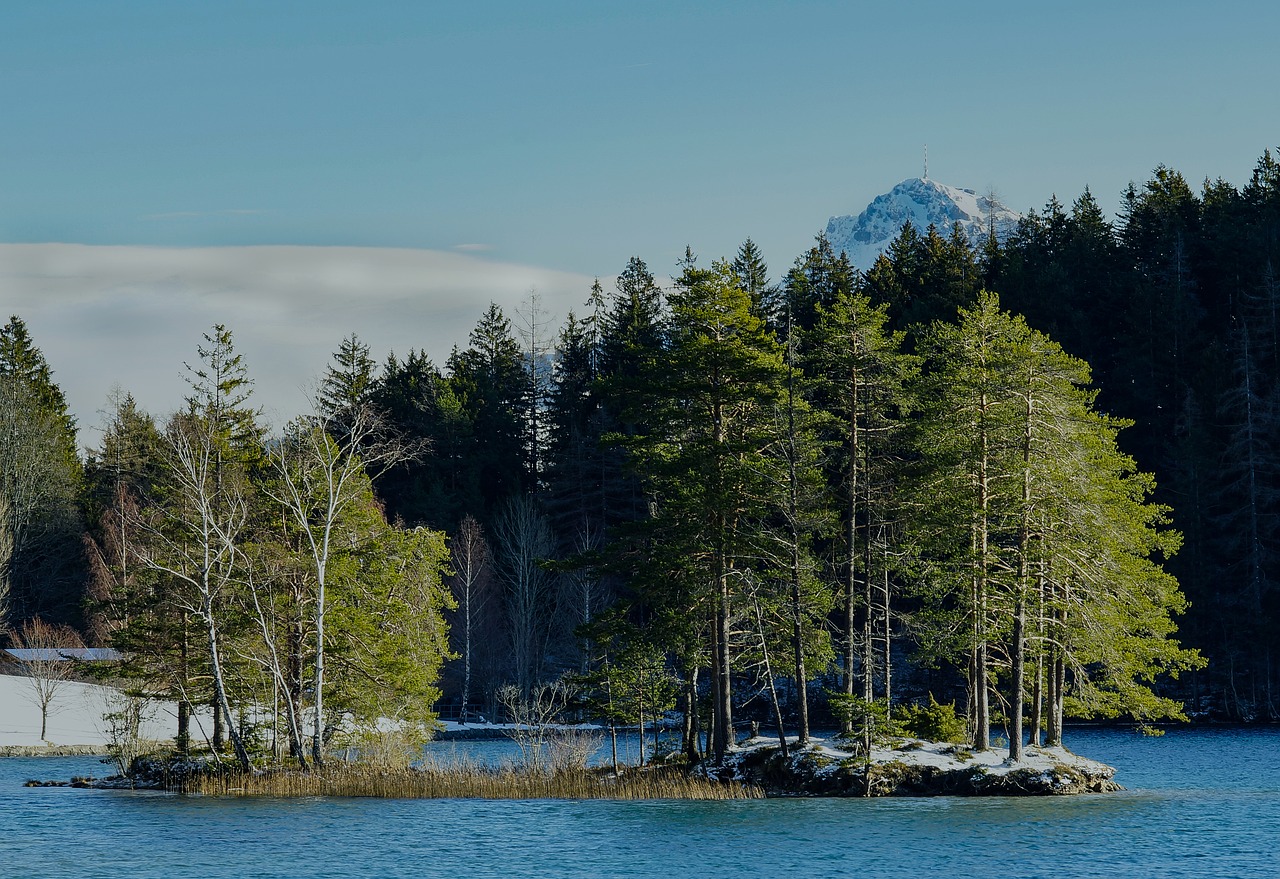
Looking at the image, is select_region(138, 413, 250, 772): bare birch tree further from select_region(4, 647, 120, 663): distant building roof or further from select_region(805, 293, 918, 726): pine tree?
select_region(4, 647, 120, 663): distant building roof

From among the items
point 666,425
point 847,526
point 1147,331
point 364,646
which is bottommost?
point 364,646

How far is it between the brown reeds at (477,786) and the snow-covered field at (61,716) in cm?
2864

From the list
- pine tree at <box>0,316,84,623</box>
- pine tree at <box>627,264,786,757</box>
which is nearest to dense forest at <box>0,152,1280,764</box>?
pine tree at <box>627,264,786,757</box>

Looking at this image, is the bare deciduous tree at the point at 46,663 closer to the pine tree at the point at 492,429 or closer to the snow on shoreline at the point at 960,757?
the pine tree at the point at 492,429

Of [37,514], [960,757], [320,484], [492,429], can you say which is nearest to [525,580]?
[492,429]

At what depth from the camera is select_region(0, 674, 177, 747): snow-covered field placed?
2469 inches

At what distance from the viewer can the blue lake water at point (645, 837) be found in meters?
24.6

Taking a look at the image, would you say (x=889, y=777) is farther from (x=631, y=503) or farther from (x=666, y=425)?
(x=631, y=503)

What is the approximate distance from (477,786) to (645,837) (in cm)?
748

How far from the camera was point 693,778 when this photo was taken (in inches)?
1444

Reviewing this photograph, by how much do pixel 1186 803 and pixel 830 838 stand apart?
13.1 meters

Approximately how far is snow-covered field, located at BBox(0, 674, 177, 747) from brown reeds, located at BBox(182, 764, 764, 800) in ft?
94.0

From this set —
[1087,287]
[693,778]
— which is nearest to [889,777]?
[693,778]

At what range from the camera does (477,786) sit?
34938mm
